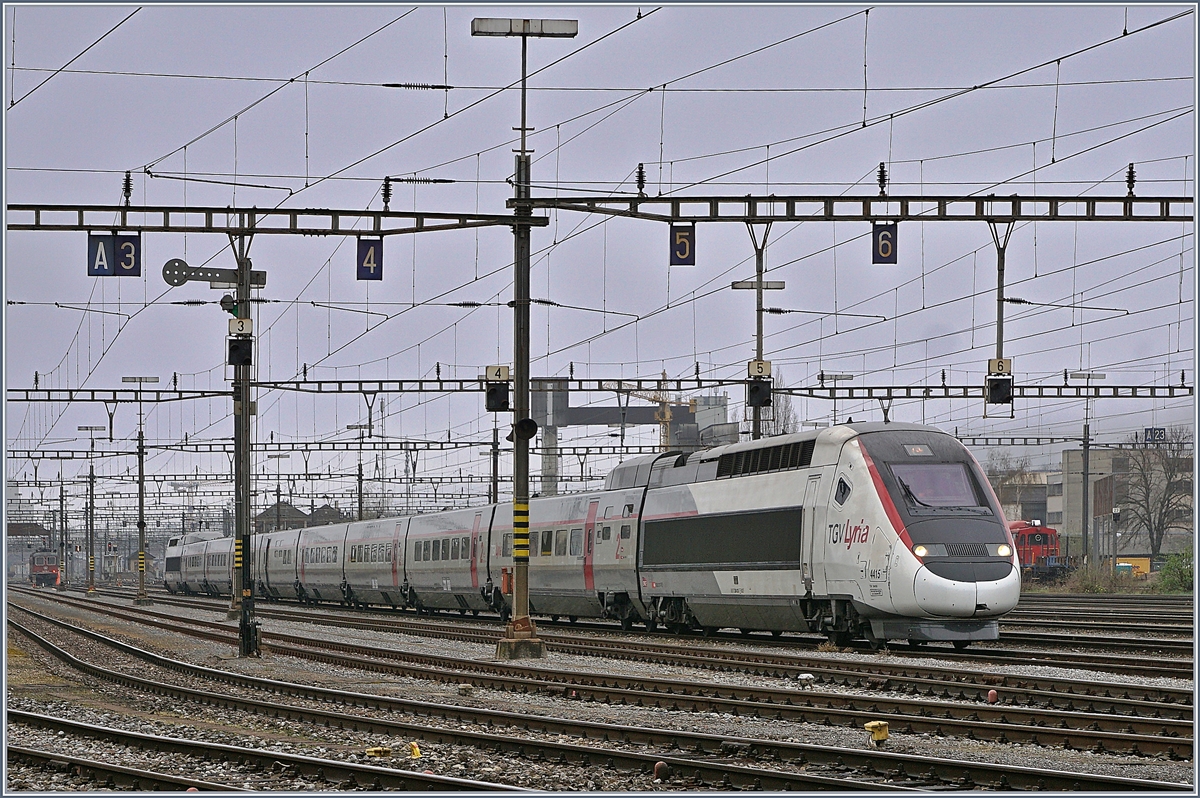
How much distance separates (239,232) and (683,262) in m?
7.86

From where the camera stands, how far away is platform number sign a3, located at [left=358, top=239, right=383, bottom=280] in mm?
26000

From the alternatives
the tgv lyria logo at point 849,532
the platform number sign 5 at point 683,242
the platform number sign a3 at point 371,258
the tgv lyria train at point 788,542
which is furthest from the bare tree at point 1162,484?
the platform number sign a3 at point 371,258

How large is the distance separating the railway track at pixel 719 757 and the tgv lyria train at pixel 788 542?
805cm

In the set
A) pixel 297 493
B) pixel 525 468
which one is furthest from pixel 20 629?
pixel 297 493

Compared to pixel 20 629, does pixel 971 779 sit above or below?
above

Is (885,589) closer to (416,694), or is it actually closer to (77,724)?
(416,694)

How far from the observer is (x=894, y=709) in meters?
15.8

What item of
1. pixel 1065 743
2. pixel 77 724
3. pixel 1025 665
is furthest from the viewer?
pixel 1025 665

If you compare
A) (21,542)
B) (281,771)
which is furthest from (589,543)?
(21,542)

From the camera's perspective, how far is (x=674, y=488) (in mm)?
29156

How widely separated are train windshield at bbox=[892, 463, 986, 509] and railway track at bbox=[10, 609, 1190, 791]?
864cm

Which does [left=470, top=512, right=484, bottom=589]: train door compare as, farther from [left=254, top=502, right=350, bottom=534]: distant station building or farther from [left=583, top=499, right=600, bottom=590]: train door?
[left=254, top=502, right=350, bottom=534]: distant station building

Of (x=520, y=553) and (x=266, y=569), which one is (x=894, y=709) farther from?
(x=266, y=569)

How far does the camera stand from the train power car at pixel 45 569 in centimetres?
12269
